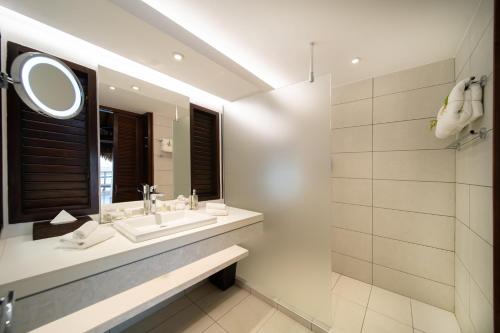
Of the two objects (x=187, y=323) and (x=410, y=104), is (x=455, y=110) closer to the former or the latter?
(x=410, y=104)

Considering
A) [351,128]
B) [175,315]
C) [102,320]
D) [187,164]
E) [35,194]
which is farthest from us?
[351,128]

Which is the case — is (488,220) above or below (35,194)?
below

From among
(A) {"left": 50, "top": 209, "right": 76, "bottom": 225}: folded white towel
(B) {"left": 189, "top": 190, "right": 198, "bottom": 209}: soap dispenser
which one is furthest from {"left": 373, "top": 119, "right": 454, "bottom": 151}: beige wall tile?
(A) {"left": 50, "top": 209, "right": 76, "bottom": 225}: folded white towel

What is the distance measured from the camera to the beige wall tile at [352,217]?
1.99 m

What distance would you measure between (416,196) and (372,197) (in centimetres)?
36

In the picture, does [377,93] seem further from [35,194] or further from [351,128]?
[35,194]

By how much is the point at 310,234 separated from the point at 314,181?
1.48 ft

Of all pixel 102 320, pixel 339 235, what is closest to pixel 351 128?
pixel 339 235

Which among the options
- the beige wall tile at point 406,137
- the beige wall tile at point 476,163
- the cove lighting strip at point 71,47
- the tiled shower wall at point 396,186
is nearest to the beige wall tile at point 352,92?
the tiled shower wall at point 396,186

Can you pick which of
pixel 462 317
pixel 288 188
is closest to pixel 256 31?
pixel 288 188

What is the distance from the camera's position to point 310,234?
4.90ft

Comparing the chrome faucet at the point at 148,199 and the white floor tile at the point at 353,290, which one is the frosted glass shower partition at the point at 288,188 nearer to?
the white floor tile at the point at 353,290

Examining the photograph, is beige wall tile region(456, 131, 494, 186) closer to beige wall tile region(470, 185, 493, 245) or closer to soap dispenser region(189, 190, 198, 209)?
beige wall tile region(470, 185, 493, 245)

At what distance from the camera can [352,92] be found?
2094 mm
